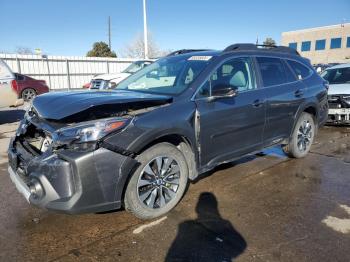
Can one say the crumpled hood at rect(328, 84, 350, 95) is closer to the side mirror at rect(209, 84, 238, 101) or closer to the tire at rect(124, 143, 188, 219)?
the side mirror at rect(209, 84, 238, 101)

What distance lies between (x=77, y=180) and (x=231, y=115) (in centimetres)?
207

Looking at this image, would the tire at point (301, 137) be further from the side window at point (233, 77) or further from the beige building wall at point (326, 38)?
the beige building wall at point (326, 38)

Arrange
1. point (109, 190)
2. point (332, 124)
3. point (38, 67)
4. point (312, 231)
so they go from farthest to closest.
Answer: point (38, 67) < point (332, 124) < point (312, 231) < point (109, 190)

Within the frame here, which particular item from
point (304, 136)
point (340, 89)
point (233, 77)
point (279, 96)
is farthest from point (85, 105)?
point (340, 89)

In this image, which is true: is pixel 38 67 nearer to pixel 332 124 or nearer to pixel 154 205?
pixel 332 124

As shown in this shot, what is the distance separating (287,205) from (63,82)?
71.4 feet

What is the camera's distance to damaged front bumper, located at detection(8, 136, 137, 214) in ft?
9.32

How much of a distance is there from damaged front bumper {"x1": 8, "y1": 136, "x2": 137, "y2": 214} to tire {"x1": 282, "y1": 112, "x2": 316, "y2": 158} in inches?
135

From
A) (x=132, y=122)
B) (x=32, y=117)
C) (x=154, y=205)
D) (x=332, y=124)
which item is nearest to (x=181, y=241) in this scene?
(x=154, y=205)

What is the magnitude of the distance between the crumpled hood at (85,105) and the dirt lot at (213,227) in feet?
3.83

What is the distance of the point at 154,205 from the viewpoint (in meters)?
3.50

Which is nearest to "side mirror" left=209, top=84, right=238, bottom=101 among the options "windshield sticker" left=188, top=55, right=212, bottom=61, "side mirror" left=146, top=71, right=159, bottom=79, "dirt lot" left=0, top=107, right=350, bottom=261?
"windshield sticker" left=188, top=55, right=212, bottom=61

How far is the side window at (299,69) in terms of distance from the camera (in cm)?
541

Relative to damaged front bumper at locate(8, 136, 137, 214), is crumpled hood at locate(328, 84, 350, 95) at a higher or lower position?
higher
